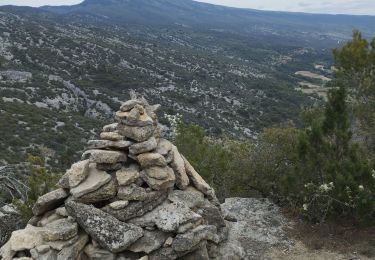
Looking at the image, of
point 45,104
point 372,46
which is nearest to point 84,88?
point 45,104

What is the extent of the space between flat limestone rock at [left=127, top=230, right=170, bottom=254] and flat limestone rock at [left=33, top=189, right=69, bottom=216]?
8.52ft

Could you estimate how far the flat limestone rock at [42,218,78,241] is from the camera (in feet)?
37.6

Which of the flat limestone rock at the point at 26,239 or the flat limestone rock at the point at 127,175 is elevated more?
the flat limestone rock at the point at 127,175

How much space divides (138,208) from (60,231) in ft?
6.99

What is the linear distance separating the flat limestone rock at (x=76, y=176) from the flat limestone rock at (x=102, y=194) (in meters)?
0.56

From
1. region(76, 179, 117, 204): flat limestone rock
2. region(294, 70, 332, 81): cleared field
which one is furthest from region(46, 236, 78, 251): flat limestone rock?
region(294, 70, 332, 81): cleared field

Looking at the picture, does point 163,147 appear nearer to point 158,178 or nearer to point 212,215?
point 158,178

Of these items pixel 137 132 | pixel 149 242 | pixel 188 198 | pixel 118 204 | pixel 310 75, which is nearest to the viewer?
pixel 149 242

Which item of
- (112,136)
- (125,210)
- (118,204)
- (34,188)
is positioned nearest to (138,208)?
(125,210)

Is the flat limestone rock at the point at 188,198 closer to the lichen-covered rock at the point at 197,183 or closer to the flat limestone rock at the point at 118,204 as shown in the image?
the lichen-covered rock at the point at 197,183

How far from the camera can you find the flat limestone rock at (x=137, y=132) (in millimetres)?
13234

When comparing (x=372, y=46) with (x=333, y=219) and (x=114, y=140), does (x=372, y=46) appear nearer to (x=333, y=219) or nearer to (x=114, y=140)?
(x=333, y=219)

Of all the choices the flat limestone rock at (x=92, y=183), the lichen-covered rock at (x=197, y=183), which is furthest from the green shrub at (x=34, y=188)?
the lichen-covered rock at (x=197, y=183)

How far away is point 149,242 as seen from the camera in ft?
39.2
